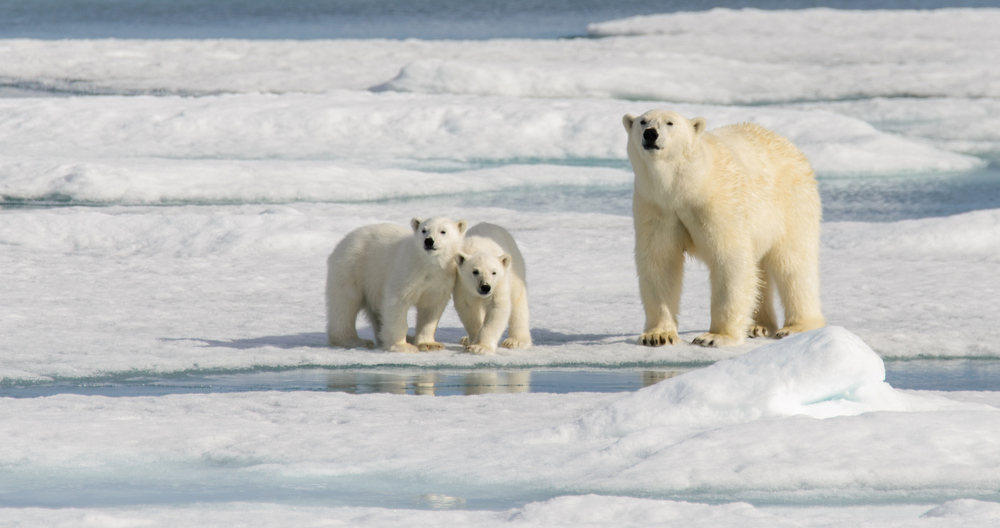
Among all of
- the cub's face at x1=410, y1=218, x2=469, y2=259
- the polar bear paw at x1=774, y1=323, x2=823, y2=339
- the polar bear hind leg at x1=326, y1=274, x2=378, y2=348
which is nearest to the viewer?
the cub's face at x1=410, y1=218, x2=469, y2=259

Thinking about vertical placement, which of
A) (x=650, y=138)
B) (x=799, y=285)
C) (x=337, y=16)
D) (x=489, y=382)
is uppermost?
(x=337, y=16)

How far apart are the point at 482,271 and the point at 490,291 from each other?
3.6 inches

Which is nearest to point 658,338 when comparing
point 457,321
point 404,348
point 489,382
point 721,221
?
point 721,221

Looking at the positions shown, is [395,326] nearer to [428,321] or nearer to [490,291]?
[428,321]

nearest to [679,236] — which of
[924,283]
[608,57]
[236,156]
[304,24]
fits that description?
[924,283]

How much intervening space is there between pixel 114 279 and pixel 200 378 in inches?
94.9

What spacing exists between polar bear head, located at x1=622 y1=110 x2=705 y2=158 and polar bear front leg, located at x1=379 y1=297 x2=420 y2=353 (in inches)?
48.4

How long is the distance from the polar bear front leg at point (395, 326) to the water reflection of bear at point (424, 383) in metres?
0.38

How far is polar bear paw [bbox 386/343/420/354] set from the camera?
4.88 metres

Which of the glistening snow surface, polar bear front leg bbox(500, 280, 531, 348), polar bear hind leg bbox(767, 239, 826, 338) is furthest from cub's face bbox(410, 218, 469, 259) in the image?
polar bear hind leg bbox(767, 239, 826, 338)

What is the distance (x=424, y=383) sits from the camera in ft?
14.3

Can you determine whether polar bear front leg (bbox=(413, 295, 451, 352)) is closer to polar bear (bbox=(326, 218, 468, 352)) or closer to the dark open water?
polar bear (bbox=(326, 218, 468, 352))

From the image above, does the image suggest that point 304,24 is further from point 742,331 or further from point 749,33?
point 742,331

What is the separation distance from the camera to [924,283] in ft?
21.1
